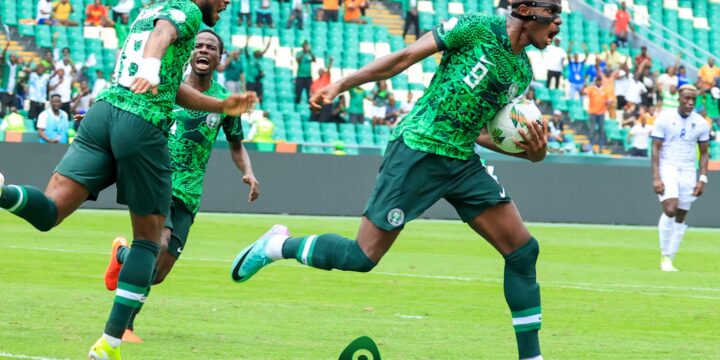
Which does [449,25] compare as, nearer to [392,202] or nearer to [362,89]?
[392,202]

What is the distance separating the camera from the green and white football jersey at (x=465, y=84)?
7977 millimetres

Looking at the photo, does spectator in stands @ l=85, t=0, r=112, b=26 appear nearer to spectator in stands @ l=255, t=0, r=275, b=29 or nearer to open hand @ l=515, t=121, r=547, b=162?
spectator in stands @ l=255, t=0, r=275, b=29

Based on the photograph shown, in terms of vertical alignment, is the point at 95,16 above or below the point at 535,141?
below

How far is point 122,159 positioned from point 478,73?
210 centimetres

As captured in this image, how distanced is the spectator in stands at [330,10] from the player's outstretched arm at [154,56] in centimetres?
2707

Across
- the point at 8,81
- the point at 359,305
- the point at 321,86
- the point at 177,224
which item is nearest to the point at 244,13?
the point at 321,86

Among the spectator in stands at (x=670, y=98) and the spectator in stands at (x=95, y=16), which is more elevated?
the spectator in stands at (x=95, y=16)

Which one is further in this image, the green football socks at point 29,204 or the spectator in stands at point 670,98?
the spectator in stands at point 670,98

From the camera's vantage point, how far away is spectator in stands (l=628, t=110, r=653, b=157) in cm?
3231

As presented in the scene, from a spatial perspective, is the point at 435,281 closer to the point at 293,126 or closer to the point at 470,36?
the point at 470,36

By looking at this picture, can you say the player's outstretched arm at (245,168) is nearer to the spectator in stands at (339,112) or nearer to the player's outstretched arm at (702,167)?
the player's outstretched arm at (702,167)

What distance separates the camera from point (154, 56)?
24.3 ft

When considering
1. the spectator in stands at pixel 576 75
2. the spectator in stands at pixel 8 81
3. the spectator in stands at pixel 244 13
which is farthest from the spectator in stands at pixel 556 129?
the spectator in stands at pixel 8 81

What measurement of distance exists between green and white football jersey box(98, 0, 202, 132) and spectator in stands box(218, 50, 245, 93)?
21717 millimetres
